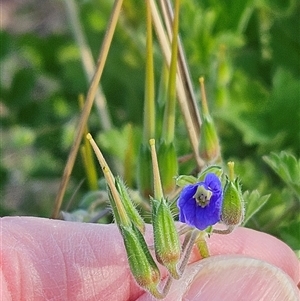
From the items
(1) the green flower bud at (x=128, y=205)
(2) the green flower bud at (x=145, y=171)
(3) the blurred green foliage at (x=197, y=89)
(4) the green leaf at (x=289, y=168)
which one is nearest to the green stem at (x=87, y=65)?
(3) the blurred green foliage at (x=197, y=89)

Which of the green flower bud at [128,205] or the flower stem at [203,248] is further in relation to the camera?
the flower stem at [203,248]

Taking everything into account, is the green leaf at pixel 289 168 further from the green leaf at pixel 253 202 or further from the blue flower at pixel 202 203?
the blue flower at pixel 202 203

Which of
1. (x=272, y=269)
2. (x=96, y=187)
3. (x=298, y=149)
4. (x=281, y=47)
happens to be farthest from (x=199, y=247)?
(x=281, y=47)

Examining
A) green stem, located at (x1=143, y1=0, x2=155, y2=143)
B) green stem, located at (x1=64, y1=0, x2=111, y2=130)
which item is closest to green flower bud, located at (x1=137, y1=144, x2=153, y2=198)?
green stem, located at (x1=143, y1=0, x2=155, y2=143)

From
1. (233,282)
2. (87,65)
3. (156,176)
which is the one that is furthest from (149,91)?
(87,65)

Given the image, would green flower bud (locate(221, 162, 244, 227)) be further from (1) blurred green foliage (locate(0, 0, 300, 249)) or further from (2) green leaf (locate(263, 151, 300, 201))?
(1) blurred green foliage (locate(0, 0, 300, 249))

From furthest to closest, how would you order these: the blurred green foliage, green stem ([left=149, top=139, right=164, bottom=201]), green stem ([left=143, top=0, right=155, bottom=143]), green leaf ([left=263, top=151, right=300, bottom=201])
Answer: the blurred green foliage, green leaf ([left=263, top=151, right=300, bottom=201]), green stem ([left=143, top=0, right=155, bottom=143]), green stem ([left=149, top=139, right=164, bottom=201])

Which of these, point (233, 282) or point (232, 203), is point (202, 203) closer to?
point (232, 203)
